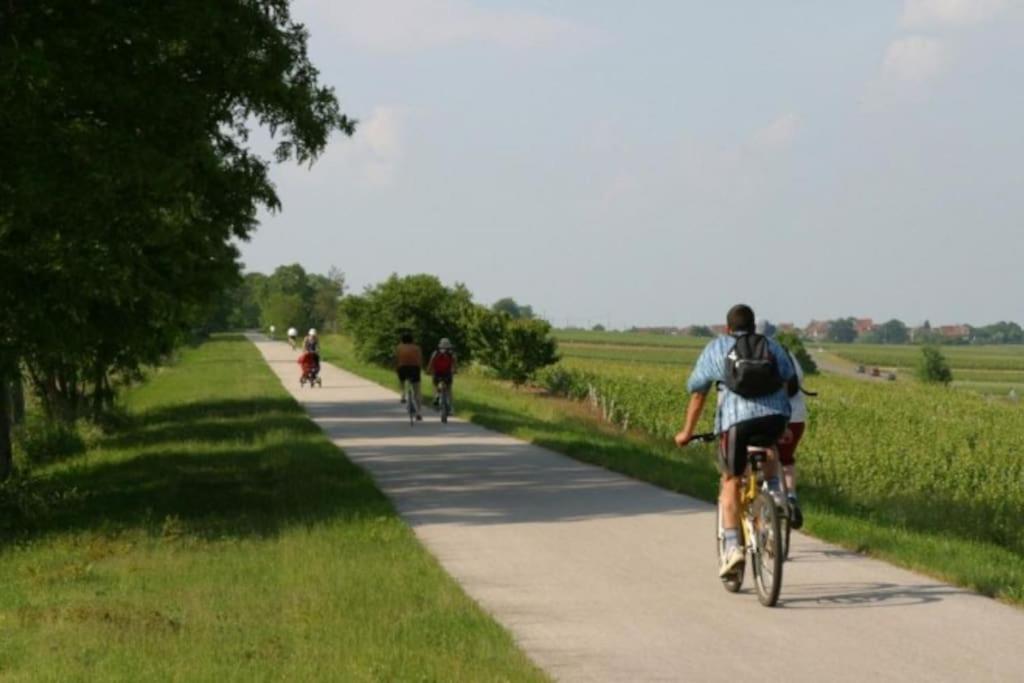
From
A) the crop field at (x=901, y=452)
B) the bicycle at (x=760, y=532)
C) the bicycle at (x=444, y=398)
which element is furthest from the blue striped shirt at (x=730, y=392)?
the bicycle at (x=444, y=398)

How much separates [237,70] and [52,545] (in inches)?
238

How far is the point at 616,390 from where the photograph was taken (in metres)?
48.1

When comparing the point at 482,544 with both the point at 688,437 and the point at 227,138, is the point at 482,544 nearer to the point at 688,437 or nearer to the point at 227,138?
the point at 688,437

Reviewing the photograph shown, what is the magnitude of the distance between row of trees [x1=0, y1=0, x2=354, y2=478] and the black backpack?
757 centimetres

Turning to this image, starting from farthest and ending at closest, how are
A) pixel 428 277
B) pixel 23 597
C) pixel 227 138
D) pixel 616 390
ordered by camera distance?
pixel 428 277 < pixel 616 390 < pixel 227 138 < pixel 23 597

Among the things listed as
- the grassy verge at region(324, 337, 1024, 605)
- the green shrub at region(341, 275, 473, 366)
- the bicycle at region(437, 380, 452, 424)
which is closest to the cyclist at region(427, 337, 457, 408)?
the bicycle at region(437, 380, 452, 424)

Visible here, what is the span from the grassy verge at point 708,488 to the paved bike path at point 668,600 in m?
0.24

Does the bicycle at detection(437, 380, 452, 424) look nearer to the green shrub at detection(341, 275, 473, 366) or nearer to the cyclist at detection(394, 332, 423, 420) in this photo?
the cyclist at detection(394, 332, 423, 420)

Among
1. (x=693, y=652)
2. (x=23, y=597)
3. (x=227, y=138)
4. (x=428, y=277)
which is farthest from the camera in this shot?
(x=428, y=277)

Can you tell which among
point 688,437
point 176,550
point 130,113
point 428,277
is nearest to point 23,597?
point 176,550

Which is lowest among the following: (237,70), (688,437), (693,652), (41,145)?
(693,652)

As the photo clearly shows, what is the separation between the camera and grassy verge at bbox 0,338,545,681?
7.78 m

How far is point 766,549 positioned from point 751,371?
1.10 m

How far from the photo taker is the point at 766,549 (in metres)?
9.20
